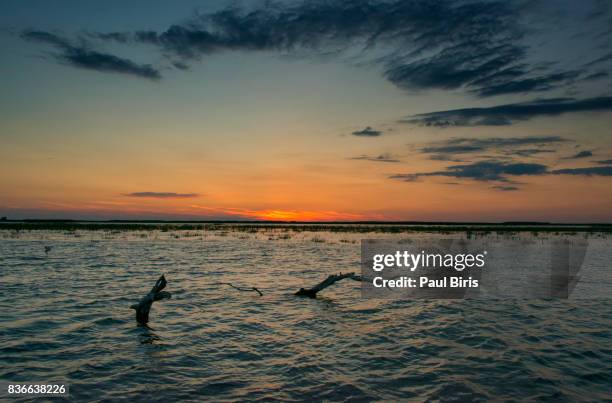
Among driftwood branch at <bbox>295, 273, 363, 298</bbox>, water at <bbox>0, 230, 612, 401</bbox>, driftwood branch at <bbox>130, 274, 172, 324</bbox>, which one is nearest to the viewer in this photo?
water at <bbox>0, 230, 612, 401</bbox>

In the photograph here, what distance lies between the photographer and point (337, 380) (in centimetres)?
1021

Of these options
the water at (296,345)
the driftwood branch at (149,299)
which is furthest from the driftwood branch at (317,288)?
the driftwood branch at (149,299)

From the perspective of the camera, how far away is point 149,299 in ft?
48.8

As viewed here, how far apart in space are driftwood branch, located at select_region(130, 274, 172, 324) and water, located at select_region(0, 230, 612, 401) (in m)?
0.48

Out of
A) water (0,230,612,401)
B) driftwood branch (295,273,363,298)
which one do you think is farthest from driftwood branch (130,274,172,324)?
driftwood branch (295,273,363,298)

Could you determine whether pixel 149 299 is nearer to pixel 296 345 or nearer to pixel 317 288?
pixel 296 345

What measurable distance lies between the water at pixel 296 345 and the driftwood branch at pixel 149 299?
1.57 ft

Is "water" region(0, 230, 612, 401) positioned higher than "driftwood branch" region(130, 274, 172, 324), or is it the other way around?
"driftwood branch" region(130, 274, 172, 324)

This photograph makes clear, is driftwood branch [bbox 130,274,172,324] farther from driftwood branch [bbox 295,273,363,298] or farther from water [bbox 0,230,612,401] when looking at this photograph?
driftwood branch [bbox 295,273,363,298]

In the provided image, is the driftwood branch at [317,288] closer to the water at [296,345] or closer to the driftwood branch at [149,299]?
the water at [296,345]

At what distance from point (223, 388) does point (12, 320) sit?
10.5 metres

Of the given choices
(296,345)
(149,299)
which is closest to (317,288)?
(296,345)

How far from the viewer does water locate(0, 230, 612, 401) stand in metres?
9.78

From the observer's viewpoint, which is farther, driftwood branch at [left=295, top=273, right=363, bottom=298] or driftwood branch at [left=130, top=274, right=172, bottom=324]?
driftwood branch at [left=295, top=273, right=363, bottom=298]
